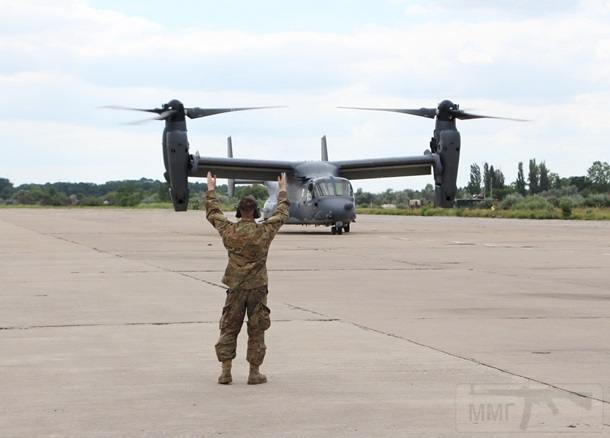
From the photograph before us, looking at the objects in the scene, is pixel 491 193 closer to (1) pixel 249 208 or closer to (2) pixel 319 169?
(2) pixel 319 169

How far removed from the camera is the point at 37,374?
941 cm

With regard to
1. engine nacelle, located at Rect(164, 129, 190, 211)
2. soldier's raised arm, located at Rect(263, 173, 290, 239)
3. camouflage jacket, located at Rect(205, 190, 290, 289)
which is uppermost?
engine nacelle, located at Rect(164, 129, 190, 211)

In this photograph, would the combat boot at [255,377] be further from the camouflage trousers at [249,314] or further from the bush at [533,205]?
the bush at [533,205]

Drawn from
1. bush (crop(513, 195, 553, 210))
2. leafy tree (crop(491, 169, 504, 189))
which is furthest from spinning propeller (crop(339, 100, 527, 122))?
leafy tree (crop(491, 169, 504, 189))

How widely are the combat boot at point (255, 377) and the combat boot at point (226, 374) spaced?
17cm

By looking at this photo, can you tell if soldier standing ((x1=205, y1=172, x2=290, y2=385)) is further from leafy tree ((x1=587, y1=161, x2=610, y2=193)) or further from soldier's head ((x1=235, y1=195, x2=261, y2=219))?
leafy tree ((x1=587, y1=161, x2=610, y2=193))

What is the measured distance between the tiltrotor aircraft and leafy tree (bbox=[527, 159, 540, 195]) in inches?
4075

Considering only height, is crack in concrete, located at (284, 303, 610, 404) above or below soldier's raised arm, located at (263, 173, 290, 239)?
below

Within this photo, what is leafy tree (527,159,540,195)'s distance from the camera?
149 metres

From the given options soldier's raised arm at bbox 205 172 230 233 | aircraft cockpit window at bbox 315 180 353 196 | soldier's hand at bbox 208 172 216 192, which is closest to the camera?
soldier's raised arm at bbox 205 172 230 233

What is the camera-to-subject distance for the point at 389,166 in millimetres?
46312

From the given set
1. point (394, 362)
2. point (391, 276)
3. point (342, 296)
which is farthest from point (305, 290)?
point (394, 362)

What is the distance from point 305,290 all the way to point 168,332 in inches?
226

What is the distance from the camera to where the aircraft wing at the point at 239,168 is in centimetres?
4328
